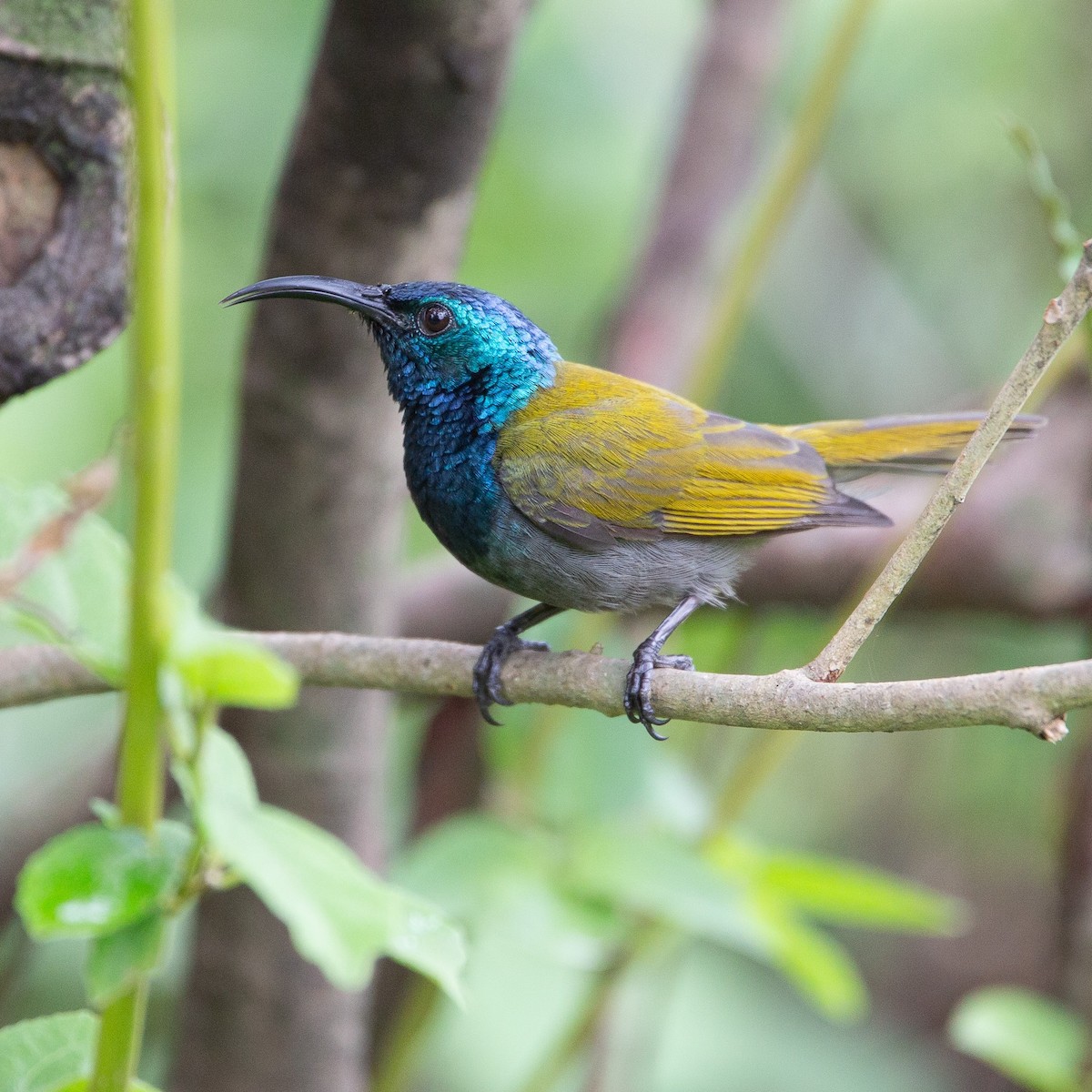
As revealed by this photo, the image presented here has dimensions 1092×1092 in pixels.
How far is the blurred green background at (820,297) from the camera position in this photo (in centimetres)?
544

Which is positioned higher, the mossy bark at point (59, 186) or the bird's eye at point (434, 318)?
the mossy bark at point (59, 186)

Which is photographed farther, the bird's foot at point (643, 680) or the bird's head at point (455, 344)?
the bird's head at point (455, 344)

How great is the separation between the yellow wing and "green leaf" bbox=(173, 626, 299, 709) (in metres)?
1.74

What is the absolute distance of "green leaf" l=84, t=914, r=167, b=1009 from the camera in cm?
129

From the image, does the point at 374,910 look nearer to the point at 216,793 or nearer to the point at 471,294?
the point at 216,793

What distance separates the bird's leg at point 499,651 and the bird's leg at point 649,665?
9.5 inches

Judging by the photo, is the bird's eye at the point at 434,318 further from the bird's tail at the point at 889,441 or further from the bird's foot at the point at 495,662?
the bird's tail at the point at 889,441

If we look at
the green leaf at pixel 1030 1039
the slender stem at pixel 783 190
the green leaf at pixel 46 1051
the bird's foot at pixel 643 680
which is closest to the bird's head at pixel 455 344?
the slender stem at pixel 783 190

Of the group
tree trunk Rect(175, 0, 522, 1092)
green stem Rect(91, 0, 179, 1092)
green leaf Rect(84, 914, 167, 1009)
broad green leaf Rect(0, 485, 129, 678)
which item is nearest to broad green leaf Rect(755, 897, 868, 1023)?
tree trunk Rect(175, 0, 522, 1092)

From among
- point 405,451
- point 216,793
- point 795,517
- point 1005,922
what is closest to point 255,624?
point 405,451

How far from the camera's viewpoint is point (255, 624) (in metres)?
3.20

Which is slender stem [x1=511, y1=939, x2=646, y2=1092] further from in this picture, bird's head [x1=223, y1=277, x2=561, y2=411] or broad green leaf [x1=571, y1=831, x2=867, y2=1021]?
bird's head [x1=223, y1=277, x2=561, y2=411]

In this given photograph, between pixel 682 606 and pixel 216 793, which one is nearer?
pixel 216 793

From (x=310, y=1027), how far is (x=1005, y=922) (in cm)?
443
